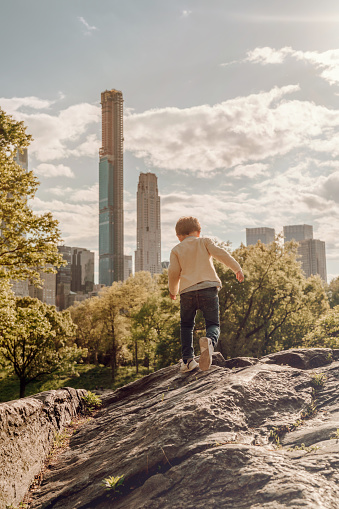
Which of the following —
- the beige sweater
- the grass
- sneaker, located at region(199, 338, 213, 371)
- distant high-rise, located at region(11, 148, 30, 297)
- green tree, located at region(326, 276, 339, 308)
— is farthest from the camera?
green tree, located at region(326, 276, 339, 308)

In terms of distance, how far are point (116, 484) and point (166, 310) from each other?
30.8 metres

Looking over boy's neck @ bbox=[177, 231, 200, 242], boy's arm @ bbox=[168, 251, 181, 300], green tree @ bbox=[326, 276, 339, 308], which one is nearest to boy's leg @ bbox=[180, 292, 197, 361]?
boy's arm @ bbox=[168, 251, 181, 300]

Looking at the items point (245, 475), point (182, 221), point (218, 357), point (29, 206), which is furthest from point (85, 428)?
point (29, 206)

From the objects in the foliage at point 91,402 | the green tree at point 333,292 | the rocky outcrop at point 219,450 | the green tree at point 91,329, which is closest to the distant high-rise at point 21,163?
the foliage at point 91,402

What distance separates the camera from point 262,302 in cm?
3166

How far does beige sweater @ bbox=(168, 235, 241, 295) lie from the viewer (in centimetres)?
652

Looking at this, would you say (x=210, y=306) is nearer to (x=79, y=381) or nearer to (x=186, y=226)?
(x=186, y=226)

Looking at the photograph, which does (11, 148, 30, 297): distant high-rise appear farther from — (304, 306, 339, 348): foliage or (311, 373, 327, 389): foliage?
(311, 373, 327, 389): foliage

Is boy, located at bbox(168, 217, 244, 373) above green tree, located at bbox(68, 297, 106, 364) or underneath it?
above

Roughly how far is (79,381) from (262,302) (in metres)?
24.7

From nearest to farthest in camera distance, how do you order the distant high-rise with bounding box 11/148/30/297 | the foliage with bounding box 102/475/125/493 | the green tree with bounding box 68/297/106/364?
1. the foliage with bounding box 102/475/125/493
2. the distant high-rise with bounding box 11/148/30/297
3. the green tree with bounding box 68/297/106/364

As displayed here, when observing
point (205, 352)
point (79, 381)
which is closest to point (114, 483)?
point (205, 352)

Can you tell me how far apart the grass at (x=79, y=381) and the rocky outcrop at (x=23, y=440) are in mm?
30561

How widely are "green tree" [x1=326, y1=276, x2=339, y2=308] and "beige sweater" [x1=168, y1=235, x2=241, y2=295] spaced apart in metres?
54.4
